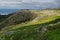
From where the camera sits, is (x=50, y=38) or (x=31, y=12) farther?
(x=31, y=12)

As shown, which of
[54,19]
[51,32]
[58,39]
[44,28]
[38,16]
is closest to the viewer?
[58,39]

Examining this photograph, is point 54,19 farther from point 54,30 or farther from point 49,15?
point 54,30

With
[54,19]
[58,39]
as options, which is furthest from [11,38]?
[54,19]

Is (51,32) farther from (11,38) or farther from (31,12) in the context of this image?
(31,12)

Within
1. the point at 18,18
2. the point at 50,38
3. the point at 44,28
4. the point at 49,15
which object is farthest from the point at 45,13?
the point at 50,38

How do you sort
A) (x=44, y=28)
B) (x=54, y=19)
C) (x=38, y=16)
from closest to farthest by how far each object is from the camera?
(x=44, y=28) → (x=54, y=19) → (x=38, y=16)

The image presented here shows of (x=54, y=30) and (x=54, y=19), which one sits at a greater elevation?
(x=54, y=30)

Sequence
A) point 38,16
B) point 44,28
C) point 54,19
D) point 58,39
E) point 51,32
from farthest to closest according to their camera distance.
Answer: point 38,16, point 54,19, point 44,28, point 51,32, point 58,39

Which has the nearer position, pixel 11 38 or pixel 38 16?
pixel 11 38

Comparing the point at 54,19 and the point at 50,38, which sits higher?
the point at 50,38
